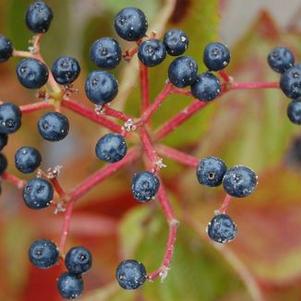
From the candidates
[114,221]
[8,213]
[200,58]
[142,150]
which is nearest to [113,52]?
[142,150]

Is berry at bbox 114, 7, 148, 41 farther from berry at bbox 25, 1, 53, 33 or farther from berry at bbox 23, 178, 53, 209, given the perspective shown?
berry at bbox 23, 178, 53, 209

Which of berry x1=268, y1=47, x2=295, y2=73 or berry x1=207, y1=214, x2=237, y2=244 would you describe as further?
berry x1=268, y1=47, x2=295, y2=73

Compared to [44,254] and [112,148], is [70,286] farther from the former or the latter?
[112,148]

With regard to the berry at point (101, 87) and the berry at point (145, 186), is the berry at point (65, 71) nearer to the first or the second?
the berry at point (101, 87)

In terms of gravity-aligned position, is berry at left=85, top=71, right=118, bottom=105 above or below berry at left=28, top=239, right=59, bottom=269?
above

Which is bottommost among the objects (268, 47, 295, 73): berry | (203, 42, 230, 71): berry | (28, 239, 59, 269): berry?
(28, 239, 59, 269): berry

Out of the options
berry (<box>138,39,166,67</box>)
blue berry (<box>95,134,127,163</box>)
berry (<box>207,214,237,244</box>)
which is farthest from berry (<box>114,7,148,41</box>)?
berry (<box>207,214,237,244</box>)

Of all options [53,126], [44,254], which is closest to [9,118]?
[53,126]
